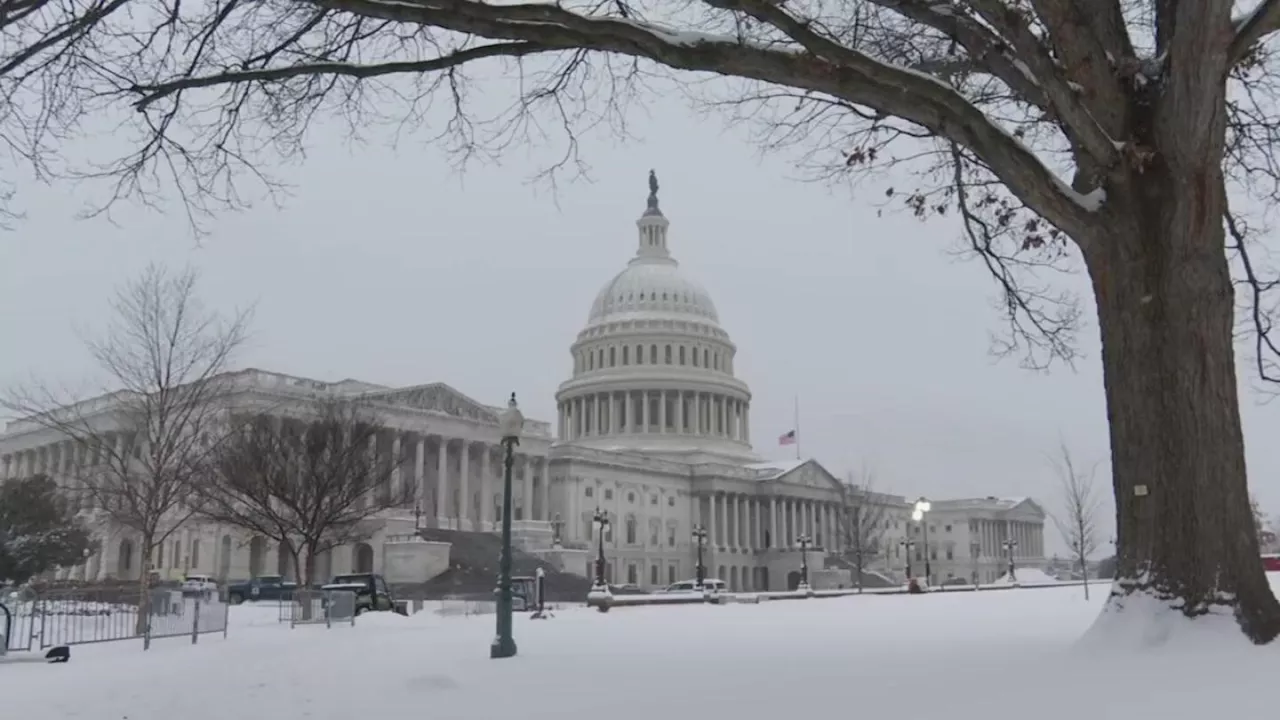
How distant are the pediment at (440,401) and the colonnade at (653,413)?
32124mm

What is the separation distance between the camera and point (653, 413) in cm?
12500

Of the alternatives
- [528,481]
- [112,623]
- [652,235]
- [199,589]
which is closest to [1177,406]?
[112,623]

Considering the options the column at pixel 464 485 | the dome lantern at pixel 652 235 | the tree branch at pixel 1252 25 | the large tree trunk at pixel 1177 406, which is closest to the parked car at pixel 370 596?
the large tree trunk at pixel 1177 406

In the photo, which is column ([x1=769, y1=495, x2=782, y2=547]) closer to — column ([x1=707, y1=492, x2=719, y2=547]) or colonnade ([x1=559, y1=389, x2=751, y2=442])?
column ([x1=707, y1=492, x2=719, y2=547])

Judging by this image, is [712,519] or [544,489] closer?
[544,489]

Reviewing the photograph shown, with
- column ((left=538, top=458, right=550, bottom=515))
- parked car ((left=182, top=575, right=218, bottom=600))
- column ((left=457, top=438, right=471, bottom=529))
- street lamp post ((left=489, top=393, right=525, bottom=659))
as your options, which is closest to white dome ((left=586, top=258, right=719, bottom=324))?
column ((left=538, top=458, right=550, bottom=515))

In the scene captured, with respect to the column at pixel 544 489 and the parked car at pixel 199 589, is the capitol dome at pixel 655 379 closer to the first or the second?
the column at pixel 544 489

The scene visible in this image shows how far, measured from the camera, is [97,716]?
10.3 metres

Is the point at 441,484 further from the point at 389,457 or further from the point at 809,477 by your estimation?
the point at 809,477

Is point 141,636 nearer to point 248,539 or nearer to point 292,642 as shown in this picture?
point 292,642

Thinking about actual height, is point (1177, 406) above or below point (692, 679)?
above

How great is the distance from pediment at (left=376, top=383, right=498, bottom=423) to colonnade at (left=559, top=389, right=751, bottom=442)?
3212cm

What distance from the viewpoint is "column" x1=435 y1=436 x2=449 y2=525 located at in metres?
89.2

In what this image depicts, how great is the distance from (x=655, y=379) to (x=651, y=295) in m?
12.9
